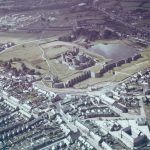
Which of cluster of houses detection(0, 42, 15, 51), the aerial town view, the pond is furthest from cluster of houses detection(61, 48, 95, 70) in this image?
cluster of houses detection(0, 42, 15, 51)

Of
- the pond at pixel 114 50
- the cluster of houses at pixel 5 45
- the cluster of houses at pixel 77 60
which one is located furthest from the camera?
the cluster of houses at pixel 5 45

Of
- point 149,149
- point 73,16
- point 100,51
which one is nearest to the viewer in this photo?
point 149,149

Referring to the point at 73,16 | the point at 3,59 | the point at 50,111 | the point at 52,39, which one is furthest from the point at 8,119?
the point at 73,16

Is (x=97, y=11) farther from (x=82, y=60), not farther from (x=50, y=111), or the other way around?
(x=50, y=111)

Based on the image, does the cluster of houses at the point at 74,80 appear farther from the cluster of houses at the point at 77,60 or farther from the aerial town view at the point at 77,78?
the cluster of houses at the point at 77,60

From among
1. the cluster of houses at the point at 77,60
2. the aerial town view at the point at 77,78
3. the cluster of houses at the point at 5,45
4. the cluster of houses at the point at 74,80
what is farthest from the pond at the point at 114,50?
the cluster of houses at the point at 5,45

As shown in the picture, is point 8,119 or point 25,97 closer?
point 8,119

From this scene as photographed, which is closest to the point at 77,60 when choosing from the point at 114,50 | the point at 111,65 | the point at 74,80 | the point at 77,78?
the point at 111,65
